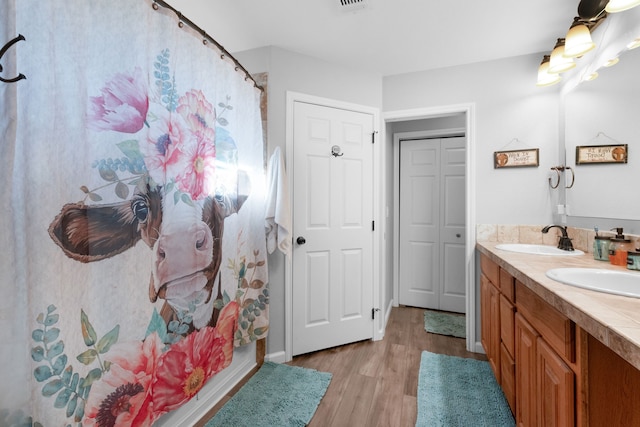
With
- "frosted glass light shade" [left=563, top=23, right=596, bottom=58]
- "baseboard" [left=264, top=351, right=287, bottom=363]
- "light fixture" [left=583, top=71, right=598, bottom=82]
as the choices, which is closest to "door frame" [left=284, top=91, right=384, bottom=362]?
"baseboard" [left=264, top=351, right=287, bottom=363]

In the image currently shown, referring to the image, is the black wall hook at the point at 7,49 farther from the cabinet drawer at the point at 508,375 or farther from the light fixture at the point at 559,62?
the light fixture at the point at 559,62

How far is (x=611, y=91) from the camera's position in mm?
1583

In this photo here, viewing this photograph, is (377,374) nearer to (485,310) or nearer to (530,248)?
(485,310)

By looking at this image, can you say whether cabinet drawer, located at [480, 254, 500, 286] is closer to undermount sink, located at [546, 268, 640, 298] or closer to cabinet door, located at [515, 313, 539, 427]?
cabinet door, located at [515, 313, 539, 427]

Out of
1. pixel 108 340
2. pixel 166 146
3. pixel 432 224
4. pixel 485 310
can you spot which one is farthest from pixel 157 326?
pixel 432 224

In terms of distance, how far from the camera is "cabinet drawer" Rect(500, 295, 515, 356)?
1.47 meters

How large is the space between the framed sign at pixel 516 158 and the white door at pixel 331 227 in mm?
1021

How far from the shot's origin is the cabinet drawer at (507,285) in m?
1.48

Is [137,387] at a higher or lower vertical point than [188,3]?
lower

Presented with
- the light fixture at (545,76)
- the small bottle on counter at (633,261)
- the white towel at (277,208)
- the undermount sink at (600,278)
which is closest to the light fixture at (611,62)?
the light fixture at (545,76)

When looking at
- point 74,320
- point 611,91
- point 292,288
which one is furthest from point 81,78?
point 611,91

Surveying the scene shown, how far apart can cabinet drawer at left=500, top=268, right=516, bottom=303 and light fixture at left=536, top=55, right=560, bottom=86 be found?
1.42 meters

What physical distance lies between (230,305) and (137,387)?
2.15 feet

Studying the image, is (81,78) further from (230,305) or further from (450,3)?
(450,3)
